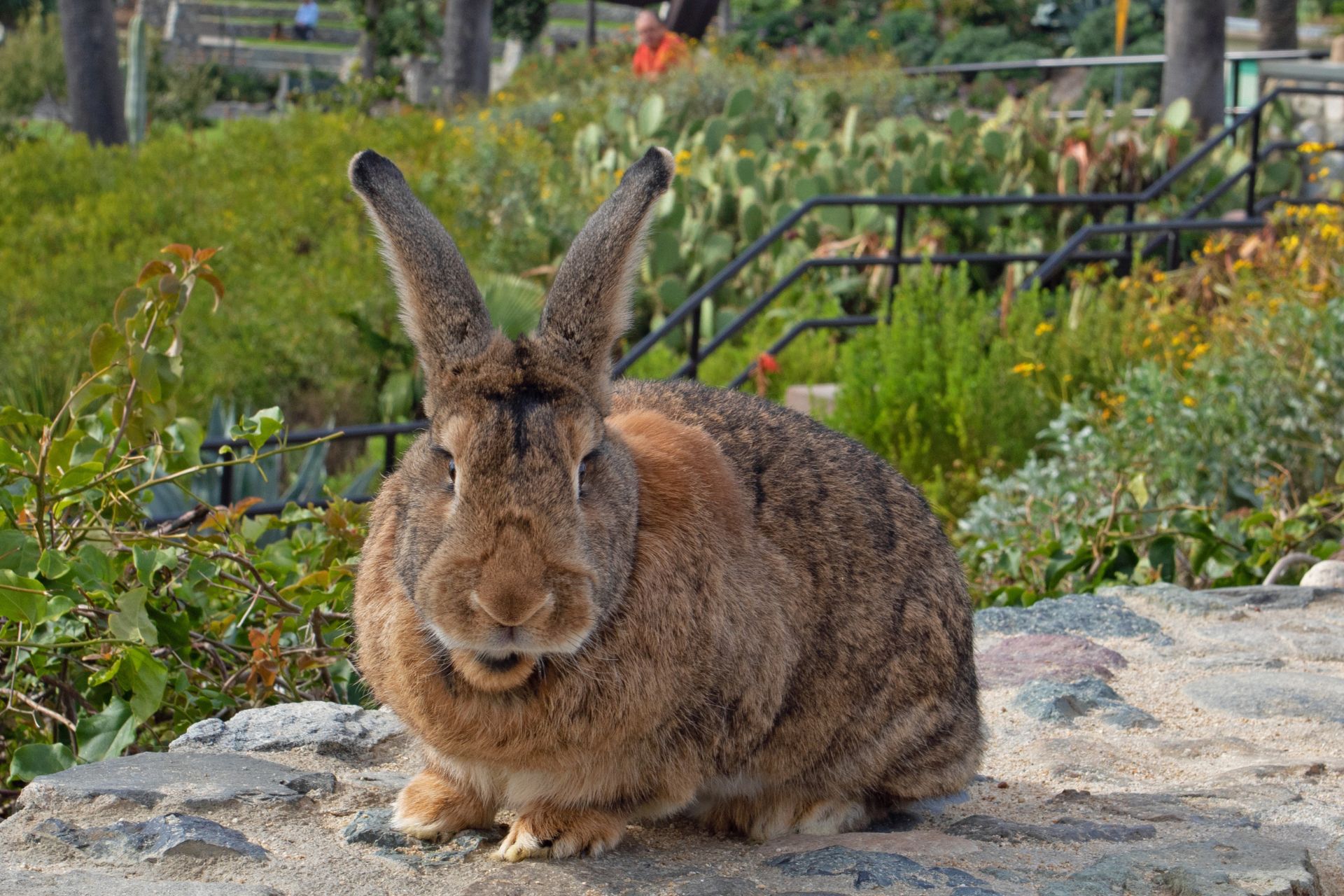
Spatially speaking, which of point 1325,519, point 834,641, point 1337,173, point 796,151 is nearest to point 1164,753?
point 834,641

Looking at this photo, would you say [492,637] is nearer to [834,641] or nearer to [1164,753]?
[834,641]

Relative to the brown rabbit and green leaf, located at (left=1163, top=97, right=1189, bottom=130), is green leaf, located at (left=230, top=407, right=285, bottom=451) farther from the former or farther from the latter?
green leaf, located at (left=1163, top=97, right=1189, bottom=130)

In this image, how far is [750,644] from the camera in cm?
283

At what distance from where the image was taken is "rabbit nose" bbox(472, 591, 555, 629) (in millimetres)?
2246

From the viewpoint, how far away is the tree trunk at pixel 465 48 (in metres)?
22.0

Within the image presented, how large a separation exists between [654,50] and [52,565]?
55.1 ft

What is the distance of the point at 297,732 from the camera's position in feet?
11.4

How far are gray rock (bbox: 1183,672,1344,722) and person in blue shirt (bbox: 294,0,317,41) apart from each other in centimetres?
4277

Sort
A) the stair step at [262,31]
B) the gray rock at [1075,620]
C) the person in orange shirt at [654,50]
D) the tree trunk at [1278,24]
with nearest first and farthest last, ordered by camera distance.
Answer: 1. the gray rock at [1075,620]
2. the person in orange shirt at [654,50]
3. the tree trunk at [1278,24]
4. the stair step at [262,31]

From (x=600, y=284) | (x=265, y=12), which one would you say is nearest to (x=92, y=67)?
(x=600, y=284)

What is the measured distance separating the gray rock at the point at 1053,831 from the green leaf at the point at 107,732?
6.73 feet

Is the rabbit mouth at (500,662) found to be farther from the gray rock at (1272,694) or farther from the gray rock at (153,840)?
the gray rock at (1272,694)

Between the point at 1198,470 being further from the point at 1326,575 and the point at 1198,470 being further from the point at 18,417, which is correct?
the point at 18,417

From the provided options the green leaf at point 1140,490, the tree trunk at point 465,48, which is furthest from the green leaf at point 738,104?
the green leaf at point 1140,490
